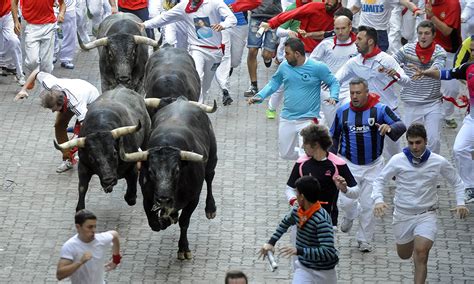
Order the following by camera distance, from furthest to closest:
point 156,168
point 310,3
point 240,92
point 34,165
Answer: point 240,92 → point 310,3 → point 34,165 → point 156,168

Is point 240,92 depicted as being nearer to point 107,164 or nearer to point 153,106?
point 153,106

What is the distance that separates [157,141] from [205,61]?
5.62 meters

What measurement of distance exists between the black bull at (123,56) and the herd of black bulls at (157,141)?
0.03 m

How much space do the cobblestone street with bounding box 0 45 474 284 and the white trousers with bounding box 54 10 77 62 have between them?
308 cm

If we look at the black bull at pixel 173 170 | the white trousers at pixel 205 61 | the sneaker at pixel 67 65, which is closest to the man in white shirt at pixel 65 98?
the black bull at pixel 173 170

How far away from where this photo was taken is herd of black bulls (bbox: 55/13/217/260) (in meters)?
13.5

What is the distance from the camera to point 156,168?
44.0ft

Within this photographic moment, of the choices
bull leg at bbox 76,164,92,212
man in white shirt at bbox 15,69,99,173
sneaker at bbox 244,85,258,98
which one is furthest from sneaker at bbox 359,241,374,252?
sneaker at bbox 244,85,258,98

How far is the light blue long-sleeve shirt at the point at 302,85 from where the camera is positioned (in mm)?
15273

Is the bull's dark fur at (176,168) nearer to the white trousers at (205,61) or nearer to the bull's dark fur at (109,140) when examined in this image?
the bull's dark fur at (109,140)

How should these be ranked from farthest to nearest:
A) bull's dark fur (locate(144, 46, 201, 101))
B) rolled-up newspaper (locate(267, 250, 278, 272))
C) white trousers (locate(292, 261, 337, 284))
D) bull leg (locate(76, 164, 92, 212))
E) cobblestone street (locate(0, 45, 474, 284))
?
bull's dark fur (locate(144, 46, 201, 101)), bull leg (locate(76, 164, 92, 212)), cobblestone street (locate(0, 45, 474, 284)), white trousers (locate(292, 261, 337, 284)), rolled-up newspaper (locate(267, 250, 278, 272))

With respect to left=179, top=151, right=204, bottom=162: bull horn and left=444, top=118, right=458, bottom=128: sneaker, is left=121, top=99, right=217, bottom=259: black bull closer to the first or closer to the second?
left=179, top=151, right=204, bottom=162: bull horn

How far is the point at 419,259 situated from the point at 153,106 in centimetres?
497

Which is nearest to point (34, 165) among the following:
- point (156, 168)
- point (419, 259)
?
point (156, 168)
